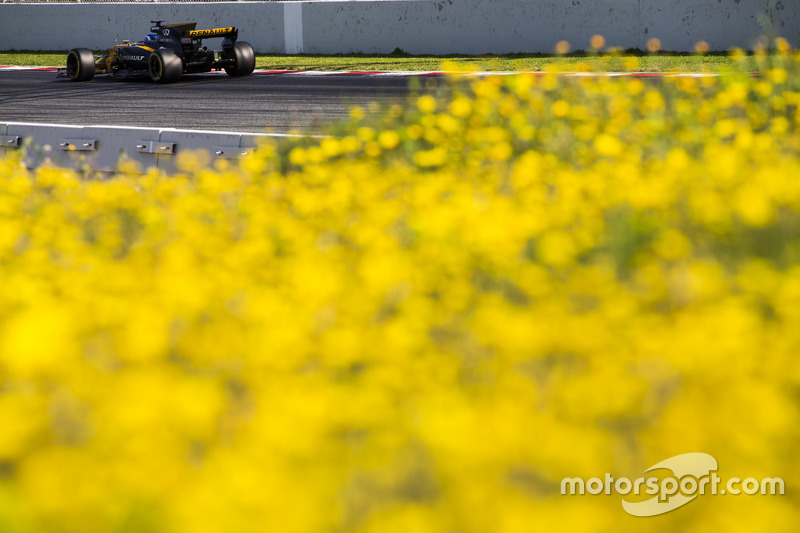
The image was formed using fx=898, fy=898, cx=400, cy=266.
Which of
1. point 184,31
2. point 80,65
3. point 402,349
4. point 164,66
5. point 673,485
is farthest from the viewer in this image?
point 80,65

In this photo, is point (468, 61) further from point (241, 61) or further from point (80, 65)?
point (80, 65)

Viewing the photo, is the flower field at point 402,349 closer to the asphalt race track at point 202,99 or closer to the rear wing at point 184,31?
the asphalt race track at point 202,99

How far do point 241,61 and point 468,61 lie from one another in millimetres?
6038

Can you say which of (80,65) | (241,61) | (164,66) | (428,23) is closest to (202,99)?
(164,66)

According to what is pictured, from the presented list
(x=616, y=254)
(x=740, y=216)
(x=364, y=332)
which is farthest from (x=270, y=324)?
(x=740, y=216)

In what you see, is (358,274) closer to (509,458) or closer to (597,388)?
(597,388)

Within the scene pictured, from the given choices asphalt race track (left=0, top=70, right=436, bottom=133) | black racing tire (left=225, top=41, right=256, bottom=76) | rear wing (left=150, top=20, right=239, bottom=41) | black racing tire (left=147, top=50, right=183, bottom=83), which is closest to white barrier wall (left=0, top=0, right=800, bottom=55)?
asphalt race track (left=0, top=70, right=436, bottom=133)

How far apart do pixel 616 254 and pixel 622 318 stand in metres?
0.74

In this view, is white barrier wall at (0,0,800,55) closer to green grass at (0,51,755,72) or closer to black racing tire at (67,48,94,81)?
green grass at (0,51,755,72)

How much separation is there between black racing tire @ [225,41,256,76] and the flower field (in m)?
15.1

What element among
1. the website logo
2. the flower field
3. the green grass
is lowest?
the website logo

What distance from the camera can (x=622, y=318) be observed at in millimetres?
2326

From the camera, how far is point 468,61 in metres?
22.1

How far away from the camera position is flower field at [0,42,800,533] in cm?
147
